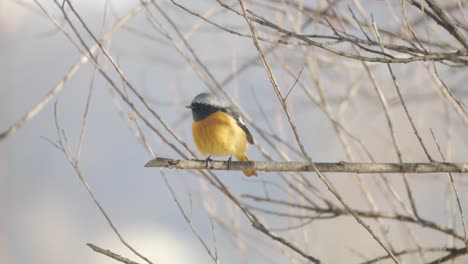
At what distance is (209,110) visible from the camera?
12.7 ft

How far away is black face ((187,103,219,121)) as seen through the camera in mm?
3819

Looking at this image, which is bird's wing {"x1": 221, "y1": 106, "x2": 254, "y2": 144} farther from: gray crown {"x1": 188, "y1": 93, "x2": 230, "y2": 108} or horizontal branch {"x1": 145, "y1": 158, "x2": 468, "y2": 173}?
horizontal branch {"x1": 145, "y1": 158, "x2": 468, "y2": 173}

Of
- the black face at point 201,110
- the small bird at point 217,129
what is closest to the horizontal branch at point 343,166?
the small bird at point 217,129

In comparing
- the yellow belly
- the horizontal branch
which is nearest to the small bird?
the yellow belly

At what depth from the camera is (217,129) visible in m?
3.70

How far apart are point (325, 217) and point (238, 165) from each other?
0.51m

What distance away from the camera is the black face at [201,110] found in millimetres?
3819

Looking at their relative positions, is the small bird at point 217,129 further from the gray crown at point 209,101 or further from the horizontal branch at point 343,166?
the horizontal branch at point 343,166

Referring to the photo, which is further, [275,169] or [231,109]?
[231,109]

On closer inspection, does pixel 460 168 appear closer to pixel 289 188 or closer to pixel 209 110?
pixel 289 188

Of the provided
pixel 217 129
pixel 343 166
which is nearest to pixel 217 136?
pixel 217 129

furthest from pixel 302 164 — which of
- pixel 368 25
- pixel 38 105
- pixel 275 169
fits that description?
pixel 38 105

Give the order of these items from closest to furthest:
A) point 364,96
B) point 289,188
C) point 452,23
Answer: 1. point 452,23
2. point 289,188
3. point 364,96

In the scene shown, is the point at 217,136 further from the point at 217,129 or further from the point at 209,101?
the point at 209,101
